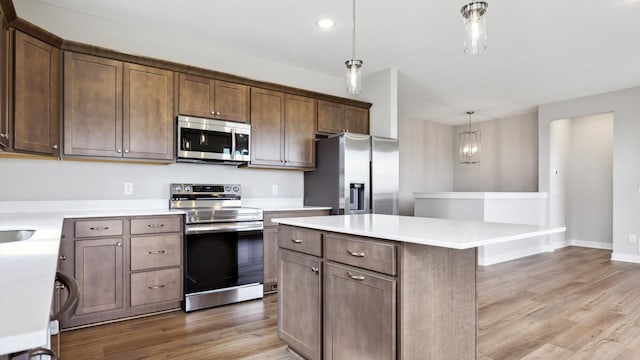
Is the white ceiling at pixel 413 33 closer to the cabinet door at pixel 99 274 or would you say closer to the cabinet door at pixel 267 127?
the cabinet door at pixel 267 127

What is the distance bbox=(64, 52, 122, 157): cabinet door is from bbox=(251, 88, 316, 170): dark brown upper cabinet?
1.29 meters

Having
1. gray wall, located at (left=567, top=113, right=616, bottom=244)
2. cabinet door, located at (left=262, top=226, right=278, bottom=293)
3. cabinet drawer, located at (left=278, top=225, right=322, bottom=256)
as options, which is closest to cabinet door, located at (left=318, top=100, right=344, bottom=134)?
cabinet door, located at (left=262, top=226, right=278, bottom=293)

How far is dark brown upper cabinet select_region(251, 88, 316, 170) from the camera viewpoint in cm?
393

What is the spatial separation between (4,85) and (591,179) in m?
8.19

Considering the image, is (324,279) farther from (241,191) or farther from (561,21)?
(561,21)

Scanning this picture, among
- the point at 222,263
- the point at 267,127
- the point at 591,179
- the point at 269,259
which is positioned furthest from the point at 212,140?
the point at 591,179

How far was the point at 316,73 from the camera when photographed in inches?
186

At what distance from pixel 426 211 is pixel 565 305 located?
8.63 feet

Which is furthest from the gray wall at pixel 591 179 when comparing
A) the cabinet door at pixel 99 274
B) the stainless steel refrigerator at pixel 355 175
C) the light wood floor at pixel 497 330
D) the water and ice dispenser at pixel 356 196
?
the cabinet door at pixel 99 274

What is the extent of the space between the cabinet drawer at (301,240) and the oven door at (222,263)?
1.10 m

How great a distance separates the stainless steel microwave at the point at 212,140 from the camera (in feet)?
11.2

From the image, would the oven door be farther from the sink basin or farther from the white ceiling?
the white ceiling

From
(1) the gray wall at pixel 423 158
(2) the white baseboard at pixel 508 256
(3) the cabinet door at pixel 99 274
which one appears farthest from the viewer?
(1) the gray wall at pixel 423 158

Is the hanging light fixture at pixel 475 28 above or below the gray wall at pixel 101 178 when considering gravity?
above
